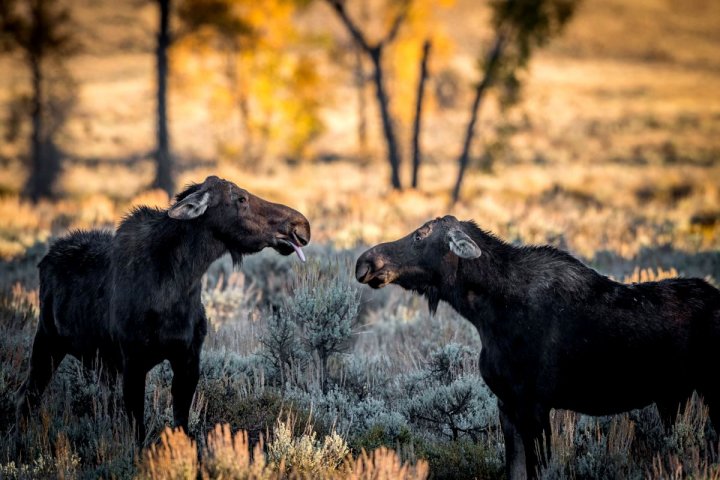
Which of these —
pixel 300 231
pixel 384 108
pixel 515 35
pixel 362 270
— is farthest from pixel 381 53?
pixel 362 270

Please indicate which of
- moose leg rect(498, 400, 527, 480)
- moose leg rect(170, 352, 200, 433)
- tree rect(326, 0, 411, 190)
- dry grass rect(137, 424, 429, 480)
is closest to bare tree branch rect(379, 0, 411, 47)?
tree rect(326, 0, 411, 190)

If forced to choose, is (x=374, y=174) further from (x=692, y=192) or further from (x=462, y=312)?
(x=462, y=312)

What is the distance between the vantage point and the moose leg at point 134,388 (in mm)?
5887

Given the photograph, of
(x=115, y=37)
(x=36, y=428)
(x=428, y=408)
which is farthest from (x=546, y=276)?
(x=115, y=37)

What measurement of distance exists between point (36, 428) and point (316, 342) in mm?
2877

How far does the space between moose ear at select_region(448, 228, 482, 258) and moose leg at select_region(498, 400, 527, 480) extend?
116 centimetres

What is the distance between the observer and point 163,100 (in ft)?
74.3

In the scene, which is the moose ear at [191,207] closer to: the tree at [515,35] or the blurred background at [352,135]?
the blurred background at [352,135]

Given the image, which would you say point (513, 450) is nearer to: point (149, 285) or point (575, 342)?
point (575, 342)

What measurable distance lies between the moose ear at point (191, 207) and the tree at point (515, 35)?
18.7 meters

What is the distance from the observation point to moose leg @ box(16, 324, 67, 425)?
22.4 feet

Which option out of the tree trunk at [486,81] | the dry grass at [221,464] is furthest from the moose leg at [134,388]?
the tree trunk at [486,81]

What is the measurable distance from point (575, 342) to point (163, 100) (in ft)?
62.8

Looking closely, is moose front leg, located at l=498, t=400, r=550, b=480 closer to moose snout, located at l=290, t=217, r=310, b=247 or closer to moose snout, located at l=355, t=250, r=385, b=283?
moose snout, located at l=355, t=250, r=385, b=283
